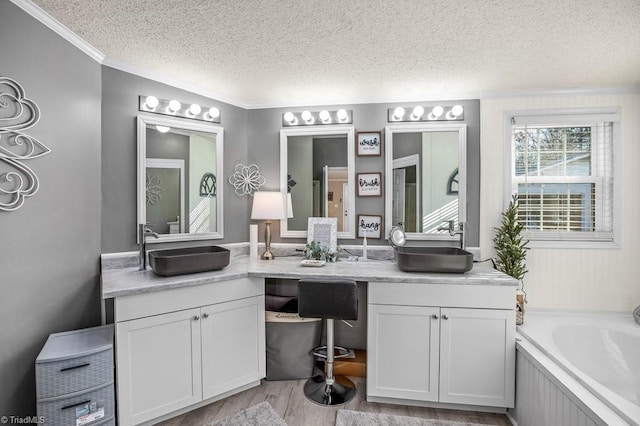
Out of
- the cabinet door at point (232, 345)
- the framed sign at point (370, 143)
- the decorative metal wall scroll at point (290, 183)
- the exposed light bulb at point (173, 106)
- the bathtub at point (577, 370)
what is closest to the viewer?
the bathtub at point (577, 370)

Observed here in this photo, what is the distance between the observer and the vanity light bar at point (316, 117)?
285 cm

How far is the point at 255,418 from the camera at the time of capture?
78.2 inches

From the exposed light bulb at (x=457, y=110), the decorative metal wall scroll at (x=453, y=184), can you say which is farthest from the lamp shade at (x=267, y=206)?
the exposed light bulb at (x=457, y=110)

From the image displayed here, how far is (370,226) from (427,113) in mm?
1125

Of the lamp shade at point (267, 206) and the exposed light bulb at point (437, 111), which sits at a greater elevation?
the exposed light bulb at point (437, 111)

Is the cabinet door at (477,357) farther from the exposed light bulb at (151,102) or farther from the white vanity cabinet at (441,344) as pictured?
the exposed light bulb at (151,102)

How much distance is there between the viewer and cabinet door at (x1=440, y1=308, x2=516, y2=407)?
6.60 ft

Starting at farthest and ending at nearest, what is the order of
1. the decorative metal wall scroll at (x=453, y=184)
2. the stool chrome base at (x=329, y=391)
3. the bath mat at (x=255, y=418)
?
the decorative metal wall scroll at (x=453, y=184), the stool chrome base at (x=329, y=391), the bath mat at (x=255, y=418)

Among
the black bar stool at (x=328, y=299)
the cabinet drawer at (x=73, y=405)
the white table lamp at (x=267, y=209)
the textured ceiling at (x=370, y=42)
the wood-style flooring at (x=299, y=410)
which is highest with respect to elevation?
the textured ceiling at (x=370, y=42)

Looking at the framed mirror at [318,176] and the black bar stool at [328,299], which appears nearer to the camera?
the black bar stool at [328,299]

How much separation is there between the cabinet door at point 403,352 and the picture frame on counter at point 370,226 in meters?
0.82

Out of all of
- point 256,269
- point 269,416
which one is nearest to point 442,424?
point 269,416

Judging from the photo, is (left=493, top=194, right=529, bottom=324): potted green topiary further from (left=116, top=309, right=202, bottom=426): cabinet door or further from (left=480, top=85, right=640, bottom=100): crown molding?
(left=116, top=309, right=202, bottom=426): cabinet door

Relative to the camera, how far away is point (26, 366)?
5.42 ft
